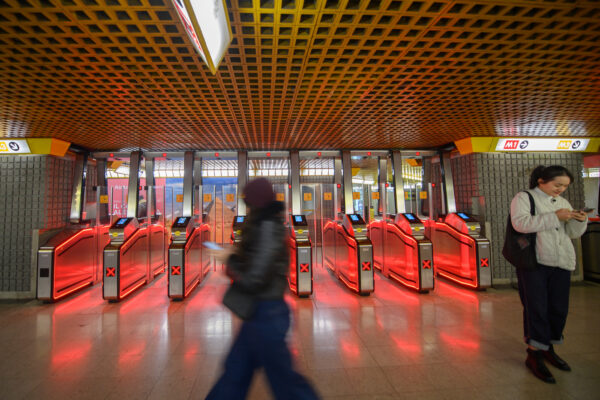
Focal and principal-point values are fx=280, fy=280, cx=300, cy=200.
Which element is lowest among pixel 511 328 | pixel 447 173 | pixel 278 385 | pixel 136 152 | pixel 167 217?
pixel 511 328

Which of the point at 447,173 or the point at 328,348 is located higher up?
the point at 447,173

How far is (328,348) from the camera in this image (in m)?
2.89

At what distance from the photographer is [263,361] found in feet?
5.15

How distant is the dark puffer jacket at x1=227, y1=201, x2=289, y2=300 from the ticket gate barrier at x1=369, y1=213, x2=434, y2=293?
12.8ft

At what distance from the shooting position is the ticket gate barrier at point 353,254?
471cm

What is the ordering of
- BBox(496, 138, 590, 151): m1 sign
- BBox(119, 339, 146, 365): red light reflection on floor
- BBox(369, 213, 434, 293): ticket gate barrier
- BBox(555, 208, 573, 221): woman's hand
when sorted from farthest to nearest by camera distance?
BBox(496, 138, 590, 151): m1 sign < BBox(369, 213, 434, 293): ticket gate barrier < BBox(119, 339, 146, 365): red light reflection on floor < BBox(555, 208, 573, 221): woman's hand

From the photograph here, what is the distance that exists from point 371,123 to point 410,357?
3177 millimetres

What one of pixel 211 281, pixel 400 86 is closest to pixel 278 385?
pixel 400 86

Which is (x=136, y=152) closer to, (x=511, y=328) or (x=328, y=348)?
(x=328, y=348)

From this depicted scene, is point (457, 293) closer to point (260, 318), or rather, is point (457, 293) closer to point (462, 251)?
point (462, 251)

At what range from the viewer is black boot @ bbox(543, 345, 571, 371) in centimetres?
241

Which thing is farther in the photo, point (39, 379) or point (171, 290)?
point (171, 290)

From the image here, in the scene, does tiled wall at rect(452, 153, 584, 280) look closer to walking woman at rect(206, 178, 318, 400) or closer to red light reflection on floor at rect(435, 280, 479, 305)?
red light reflection on floor at rect(435, 280, 479, 305)

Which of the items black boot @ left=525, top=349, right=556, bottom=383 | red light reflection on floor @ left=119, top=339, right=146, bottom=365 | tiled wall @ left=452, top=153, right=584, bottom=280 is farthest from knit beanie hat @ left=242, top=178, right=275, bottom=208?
tiled wall @ left=452, top=153, right=584, bottom=280
